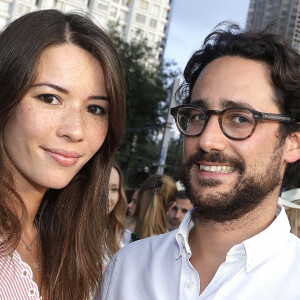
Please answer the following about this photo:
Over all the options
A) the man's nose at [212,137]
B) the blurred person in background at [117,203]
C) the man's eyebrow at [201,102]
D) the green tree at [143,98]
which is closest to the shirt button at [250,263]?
the man's nose at [212,137]

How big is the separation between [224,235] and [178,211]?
4.16 metres

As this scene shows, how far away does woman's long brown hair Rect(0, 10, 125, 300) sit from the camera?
213 centimetres

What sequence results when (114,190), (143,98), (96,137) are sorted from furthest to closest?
(143,98) < (114,190) < (96,137)

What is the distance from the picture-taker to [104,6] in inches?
1780

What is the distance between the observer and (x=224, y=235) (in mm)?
2053

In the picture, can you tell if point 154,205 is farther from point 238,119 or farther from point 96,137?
point 238,119

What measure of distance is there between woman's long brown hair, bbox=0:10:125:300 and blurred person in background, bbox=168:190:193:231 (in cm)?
350

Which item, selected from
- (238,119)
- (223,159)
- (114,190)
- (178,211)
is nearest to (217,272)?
(223,159)

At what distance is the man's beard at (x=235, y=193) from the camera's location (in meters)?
2.00

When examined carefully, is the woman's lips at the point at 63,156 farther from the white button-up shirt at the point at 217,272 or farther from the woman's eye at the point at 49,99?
the white button-up shirt at the point at 217,272

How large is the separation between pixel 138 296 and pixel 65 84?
3.35 ft

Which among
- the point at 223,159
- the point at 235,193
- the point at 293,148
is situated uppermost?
the point at 293,148

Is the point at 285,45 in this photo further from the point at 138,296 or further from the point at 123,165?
the point at 123,165

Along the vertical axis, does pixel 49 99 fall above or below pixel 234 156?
above
